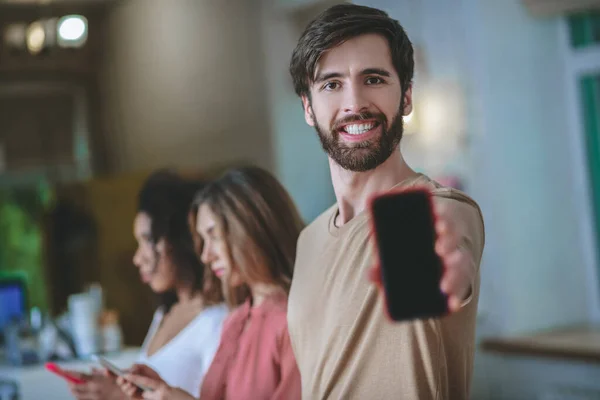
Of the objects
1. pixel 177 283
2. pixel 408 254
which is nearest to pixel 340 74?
pixel 408 254

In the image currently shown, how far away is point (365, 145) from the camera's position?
47.9 inches

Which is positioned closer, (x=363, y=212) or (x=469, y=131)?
(x=363, y=212)

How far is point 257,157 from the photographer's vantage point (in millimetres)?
4086

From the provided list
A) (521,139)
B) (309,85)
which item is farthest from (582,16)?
(309,85)

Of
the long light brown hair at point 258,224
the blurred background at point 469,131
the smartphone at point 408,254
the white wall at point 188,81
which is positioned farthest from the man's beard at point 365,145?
the white wall at point 188,81

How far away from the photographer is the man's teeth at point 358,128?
1.21 m

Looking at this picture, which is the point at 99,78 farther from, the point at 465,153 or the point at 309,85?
the point at 309,85

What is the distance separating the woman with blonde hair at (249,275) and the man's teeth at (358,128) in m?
0.48

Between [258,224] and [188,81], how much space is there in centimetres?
283

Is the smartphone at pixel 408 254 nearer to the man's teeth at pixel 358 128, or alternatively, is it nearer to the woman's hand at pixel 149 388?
the man's teeth at pixel 358 128

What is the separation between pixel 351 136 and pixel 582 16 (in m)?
3.23

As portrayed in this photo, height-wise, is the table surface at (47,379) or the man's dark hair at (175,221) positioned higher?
the man's dark hair at (175,221)

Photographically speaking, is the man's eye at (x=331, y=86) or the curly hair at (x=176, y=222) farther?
the curly hair at (x=176, y=222)

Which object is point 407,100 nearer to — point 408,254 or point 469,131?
point 408,254
